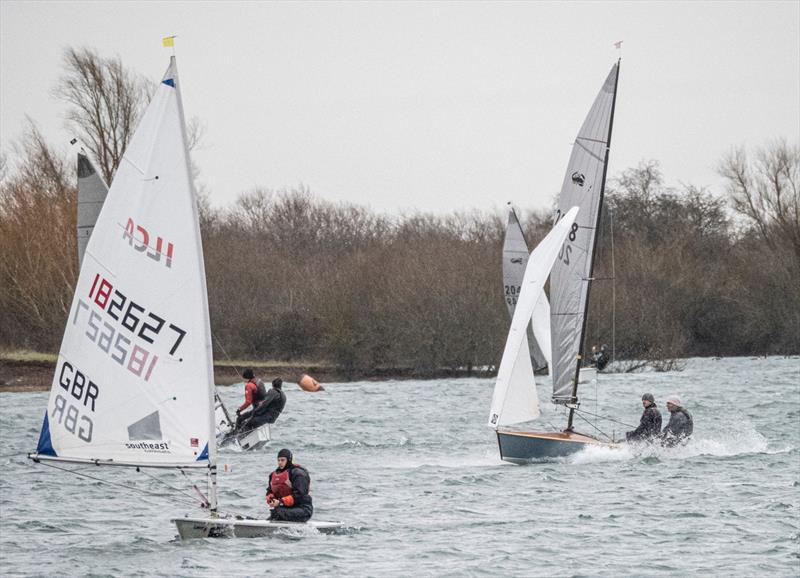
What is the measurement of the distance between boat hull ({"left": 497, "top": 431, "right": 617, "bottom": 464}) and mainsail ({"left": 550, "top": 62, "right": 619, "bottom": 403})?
0.98 metres

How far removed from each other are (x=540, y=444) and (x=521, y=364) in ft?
4.60

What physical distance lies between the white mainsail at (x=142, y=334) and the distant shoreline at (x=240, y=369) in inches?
1165

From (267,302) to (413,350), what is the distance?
287 inches

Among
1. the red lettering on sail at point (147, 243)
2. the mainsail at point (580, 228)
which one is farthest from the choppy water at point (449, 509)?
the red lettering on sail at point (147, 243)

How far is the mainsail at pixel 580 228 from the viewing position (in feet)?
72.9

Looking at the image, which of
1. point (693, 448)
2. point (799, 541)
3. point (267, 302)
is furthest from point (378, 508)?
point (267, 302)

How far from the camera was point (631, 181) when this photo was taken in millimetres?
77000

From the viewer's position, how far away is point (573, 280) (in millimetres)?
22453

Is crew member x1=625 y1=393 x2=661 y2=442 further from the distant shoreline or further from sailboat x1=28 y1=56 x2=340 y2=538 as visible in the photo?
the distant shoreline

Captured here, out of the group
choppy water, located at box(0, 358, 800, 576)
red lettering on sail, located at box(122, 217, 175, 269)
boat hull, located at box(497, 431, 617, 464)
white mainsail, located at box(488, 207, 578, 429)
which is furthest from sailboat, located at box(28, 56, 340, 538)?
boat hull, located at box(497, 431, 617, 464)

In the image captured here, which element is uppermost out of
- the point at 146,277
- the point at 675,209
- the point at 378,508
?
the point at 675,209

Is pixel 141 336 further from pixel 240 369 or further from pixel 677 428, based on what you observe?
pixel 240 369

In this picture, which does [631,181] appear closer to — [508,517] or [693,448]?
[693,448]

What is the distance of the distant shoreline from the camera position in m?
44.0
